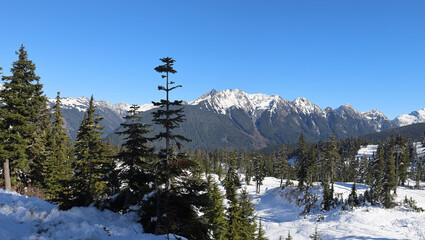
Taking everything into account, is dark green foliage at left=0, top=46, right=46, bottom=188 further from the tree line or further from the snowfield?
the snowfield

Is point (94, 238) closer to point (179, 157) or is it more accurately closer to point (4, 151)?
point (179, 157)

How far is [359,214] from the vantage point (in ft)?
140

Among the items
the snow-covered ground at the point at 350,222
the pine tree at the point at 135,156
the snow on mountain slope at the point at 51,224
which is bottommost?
the snow-covered ground at the point at 350,222

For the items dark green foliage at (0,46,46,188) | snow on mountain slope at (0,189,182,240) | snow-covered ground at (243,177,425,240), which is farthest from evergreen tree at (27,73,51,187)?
snow-covered ground at (243,177,425,240)

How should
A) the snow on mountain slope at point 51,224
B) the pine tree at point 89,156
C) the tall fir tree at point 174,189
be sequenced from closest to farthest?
the snow on mountain slope at point 51,224
the tall fir tree at point 174,189
the pine tree at point 89,156

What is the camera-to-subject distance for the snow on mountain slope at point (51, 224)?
33.2 ft

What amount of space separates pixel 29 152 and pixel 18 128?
25.6 feet

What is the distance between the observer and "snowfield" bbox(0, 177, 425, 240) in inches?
426

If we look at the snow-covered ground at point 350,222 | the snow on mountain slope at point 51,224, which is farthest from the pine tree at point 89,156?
the snow-covered ground at point 350,222

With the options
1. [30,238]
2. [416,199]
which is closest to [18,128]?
[30,238]

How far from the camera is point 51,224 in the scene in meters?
11.3

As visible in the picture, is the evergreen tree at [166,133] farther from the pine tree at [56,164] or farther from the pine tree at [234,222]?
the pine tree at [56,164]

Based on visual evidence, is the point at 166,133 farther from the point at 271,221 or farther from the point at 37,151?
the point at 271,221

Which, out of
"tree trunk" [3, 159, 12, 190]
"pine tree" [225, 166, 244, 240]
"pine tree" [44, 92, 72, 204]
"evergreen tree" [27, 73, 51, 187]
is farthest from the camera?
"pine tree" [44, 92, 72, 204]
